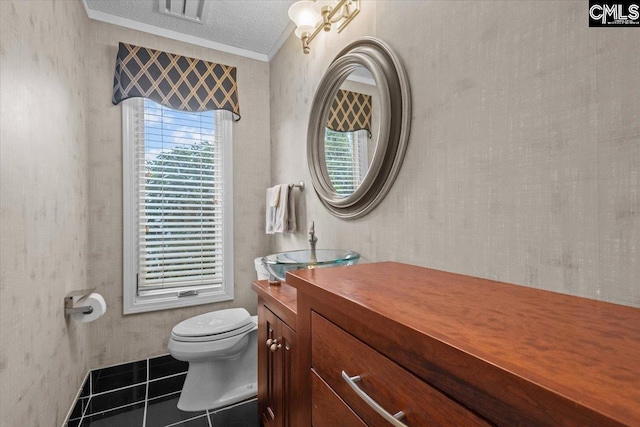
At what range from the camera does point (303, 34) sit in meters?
1.61

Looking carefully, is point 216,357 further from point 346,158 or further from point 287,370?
point 346,158

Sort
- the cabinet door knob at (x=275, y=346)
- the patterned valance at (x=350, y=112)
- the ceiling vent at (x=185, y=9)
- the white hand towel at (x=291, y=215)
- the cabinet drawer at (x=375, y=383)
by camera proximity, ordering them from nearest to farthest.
Answer: the cabinet drawer at (x=375, y=383)
the cabinet door knob at (x=275, y=346)
the patterned valance at (x=350, y=112)
the ceiling vent at (x=185, y=9)
the white hand towel at (x=291, y=215)

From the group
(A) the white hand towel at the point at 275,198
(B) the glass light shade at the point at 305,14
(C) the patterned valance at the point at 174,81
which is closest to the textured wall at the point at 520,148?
(B) the glass light shade at the point at 305,14

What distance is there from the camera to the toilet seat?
1.72m

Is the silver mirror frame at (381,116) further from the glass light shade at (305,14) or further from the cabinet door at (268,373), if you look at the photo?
the cabinet door at (268,373)

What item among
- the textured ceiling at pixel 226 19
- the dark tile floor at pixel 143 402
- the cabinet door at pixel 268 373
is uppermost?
the textured ceiling at pixel 226 19

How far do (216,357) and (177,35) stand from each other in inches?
90.7

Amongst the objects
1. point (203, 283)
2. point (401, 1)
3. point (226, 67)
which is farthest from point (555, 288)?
point (226, 67)

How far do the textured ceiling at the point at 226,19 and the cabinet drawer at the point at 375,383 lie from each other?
2.07m

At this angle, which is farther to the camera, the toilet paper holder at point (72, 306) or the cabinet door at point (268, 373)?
the toilet paper holder at point (72, 306)

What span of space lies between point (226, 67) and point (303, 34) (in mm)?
1110

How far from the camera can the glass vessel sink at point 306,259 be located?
4.18 feet

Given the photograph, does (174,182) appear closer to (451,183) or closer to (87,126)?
(87,126)

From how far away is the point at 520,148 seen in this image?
0.81 m
